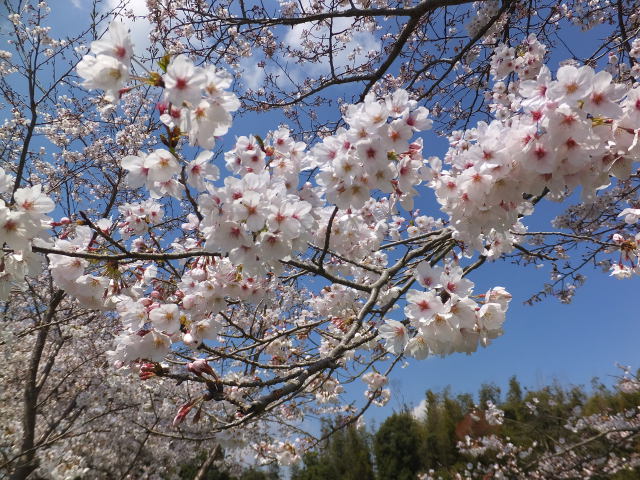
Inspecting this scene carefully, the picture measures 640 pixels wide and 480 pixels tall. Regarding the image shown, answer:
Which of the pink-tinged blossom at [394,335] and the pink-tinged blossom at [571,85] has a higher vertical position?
the pink-tinged blossom at [571,85]

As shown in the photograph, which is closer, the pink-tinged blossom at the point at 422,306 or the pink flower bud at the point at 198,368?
the pink-tinged blossom at the point at 422,306

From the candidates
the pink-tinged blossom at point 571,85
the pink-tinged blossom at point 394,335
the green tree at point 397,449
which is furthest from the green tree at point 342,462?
the pink-tinged blossom at point 571,85

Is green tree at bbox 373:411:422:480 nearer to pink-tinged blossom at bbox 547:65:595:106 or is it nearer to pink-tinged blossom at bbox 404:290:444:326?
pink-tinged blossom at bbox 404:290:444:326

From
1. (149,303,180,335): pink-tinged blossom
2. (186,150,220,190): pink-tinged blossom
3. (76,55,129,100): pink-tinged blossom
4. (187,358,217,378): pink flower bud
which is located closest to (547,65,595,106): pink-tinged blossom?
(186,150,220,190): pink-tinged blossom

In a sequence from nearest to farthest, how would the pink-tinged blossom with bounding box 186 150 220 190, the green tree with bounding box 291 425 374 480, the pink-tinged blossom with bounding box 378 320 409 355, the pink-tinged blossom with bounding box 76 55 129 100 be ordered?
the pink-tinged blossom with bounding box 76 55 129 100 < the pink-tinged blossom with bounding box 186 150 220 190 < the pink-tinged blossom with bounding box 378 320 409 355 < the green tree with bounding box 291 425 374 480

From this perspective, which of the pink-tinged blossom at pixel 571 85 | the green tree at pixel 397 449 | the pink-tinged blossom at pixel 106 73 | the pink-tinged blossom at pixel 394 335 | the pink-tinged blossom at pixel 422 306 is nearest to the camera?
the pink-tinged blossom at pixel 571 85

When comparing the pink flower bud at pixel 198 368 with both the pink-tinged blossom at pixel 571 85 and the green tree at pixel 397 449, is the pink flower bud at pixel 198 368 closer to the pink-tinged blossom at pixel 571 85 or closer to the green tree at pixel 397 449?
the pink-tinged blossom at pixel 571 85

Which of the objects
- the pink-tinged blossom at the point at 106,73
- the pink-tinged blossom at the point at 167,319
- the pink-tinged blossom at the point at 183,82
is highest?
the pink-tinged blossom at the point at 106,73

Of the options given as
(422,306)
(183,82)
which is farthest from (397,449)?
(183,82)

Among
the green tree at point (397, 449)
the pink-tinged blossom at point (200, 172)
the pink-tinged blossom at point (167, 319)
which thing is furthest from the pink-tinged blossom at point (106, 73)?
the green tree at point (397, 449)

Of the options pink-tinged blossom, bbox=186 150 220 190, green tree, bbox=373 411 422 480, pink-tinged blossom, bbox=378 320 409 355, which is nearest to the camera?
pink-tinged blossom, bbox=186 150 220 190

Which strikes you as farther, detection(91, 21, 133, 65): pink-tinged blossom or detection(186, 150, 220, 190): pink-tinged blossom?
detection(186, 150, 220, 190): pink-tinged blossom

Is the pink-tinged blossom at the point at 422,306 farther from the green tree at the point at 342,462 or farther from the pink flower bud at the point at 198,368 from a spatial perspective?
the green tree at the point at 342,462

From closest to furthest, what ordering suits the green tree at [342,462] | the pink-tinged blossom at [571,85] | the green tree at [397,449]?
the pink-tinged blossom at [571,85]
the green tree at [397,449]
the green tree at [342,462]
